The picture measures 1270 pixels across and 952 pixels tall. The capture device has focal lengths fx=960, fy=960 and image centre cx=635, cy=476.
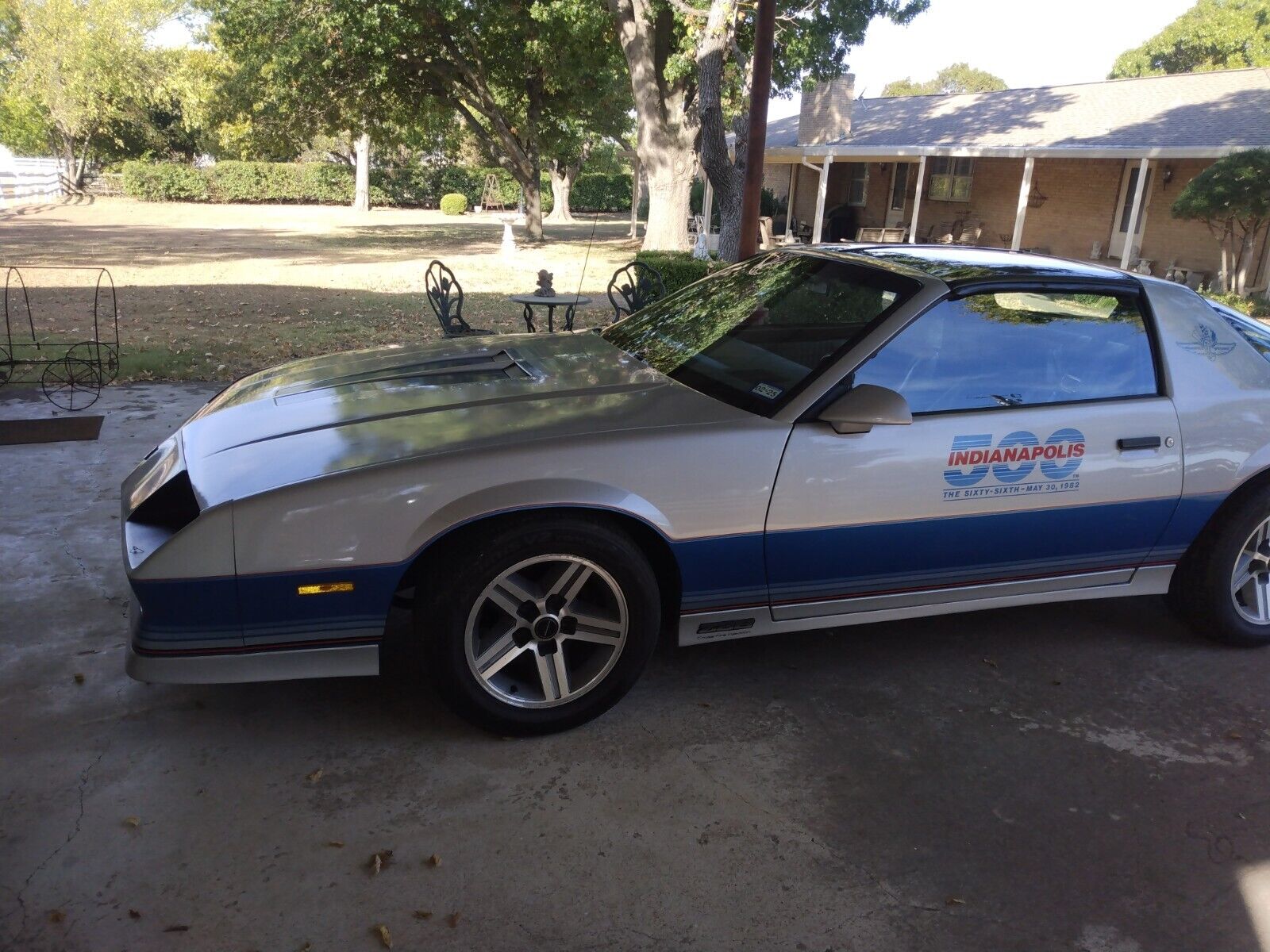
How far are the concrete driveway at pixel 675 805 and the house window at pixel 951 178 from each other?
21151 mm

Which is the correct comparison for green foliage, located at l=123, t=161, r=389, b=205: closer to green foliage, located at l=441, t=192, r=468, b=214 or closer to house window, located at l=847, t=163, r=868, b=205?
green foliage, located at l=441, t=192, r=468, b=214

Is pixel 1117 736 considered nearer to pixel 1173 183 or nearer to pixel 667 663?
pixel 667 663

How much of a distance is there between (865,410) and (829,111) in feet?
74.4

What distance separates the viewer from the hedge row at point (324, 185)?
42.0m

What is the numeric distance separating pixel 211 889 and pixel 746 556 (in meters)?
1.85

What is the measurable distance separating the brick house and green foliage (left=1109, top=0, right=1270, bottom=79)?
23.9 meters

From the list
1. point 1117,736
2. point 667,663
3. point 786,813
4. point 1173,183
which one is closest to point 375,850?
point 786,813

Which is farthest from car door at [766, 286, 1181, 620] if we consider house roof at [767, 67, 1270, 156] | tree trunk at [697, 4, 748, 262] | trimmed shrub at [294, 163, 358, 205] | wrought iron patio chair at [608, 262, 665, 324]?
trimmed shrub at [294, 163, 358, 205]

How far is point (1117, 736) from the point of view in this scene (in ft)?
11.3

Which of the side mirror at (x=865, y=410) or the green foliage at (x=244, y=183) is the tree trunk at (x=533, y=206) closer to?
the green foliage at (x=244, y=183)

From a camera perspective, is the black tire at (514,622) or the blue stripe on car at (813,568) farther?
the black tire at (514,622)

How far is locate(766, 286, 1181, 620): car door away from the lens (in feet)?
10.9

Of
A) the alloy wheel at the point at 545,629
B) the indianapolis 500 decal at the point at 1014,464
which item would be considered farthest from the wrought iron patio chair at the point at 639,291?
the alloy wheel at the point at 545,629

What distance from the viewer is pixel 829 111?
77.9ft
